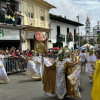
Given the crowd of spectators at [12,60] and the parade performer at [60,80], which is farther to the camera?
the crowd of spectators at [12,60]

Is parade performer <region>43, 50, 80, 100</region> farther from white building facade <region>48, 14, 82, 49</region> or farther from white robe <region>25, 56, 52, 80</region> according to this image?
white building facade <region>48, 14, 82, 49</region>

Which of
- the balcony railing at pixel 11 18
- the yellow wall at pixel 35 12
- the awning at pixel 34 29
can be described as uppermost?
the yellow wall at pixel 35 12

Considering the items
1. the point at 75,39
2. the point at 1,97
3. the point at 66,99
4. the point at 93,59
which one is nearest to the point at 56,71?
the point at 66,99

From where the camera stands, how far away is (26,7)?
20031 millimetres

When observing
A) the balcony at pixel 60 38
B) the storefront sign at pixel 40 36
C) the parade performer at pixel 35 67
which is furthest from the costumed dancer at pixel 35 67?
the balcony at pixel 60 38

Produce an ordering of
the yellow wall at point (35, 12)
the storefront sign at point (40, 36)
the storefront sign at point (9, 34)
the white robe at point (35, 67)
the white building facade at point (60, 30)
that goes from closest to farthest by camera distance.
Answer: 1. the white robe at point (35, 67)
2. the storefront sign at point (9, 34)
3. the yellow wall at point (35, 12)
4. the storefront sign at point (40, 36)
5. the white building facade at point (60, 30)

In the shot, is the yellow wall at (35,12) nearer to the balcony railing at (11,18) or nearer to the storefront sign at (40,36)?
the storefront sign at (40,36)

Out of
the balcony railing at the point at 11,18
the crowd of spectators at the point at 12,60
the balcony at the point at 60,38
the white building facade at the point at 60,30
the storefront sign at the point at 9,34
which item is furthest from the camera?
the balcony at the point at 60,38

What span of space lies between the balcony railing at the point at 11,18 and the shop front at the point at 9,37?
83 centimetres

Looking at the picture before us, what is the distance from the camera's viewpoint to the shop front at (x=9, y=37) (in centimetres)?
1710

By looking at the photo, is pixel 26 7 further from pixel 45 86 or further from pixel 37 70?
pixel 45 86

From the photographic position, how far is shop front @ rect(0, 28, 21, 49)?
17.1m

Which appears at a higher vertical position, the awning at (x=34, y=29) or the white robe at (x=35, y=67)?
the awning at (x=34, y=29)

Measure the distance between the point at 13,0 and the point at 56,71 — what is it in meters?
13.9
